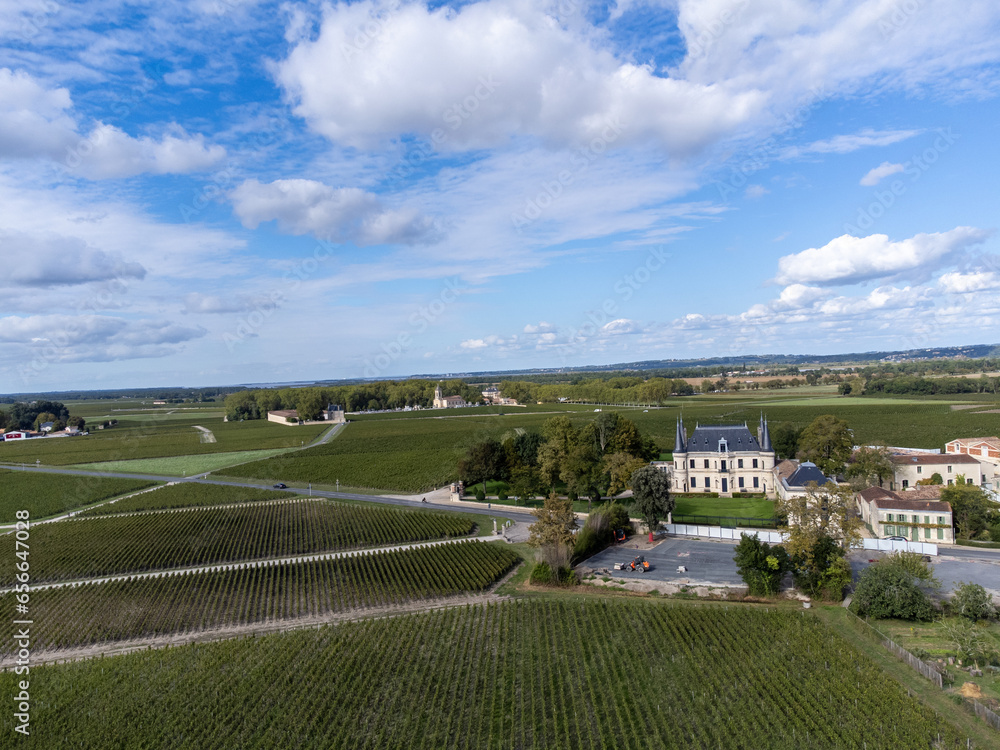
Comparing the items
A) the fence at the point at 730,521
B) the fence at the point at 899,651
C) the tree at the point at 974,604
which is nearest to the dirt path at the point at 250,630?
the fence at the point at 899,651

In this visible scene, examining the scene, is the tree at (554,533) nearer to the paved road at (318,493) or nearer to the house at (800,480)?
the paved road at (318,493)

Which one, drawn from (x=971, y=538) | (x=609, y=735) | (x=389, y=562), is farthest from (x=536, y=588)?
(x=971, y=538)

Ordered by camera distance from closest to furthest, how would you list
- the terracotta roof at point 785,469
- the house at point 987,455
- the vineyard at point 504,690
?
the vineyard at point 504,690
the house at point 987,455
the terracotta roof at point 785,469

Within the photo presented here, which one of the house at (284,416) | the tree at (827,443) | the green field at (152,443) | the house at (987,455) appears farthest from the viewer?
the house at (284,416)

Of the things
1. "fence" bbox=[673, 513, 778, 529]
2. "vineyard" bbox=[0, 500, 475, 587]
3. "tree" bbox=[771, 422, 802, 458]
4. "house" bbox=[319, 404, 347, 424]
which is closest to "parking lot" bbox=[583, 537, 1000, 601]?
"fence" bbox=[673, 513, 778, 529]

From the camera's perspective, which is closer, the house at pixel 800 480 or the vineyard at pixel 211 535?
the vineyard at pixel 211 535

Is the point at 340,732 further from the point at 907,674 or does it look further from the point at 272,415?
the point at 272,415

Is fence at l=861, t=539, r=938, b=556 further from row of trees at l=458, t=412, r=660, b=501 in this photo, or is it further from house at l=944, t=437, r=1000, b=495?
row of trees at l=458, t=412, r=660, b=501

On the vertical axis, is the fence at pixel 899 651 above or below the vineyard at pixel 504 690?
above
